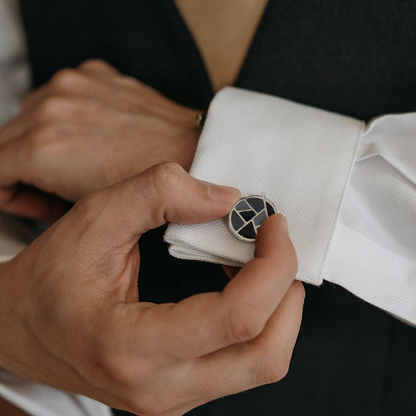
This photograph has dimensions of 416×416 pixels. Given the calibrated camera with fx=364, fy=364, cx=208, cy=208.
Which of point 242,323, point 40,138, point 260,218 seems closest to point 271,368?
point 242,323

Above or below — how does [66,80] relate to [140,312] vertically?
above

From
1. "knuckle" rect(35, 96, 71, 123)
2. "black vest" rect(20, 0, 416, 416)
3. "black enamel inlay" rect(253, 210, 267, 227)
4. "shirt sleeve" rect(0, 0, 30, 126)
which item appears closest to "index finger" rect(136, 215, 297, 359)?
"black enamel inlay" rect(253, 210, 267, 227)

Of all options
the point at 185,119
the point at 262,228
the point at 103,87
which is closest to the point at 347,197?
the point at 262,228

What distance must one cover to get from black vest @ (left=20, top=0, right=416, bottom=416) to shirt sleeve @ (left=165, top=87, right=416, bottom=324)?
13 centimetres

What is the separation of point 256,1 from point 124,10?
11.9 inches

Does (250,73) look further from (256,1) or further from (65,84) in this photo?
(65,84)

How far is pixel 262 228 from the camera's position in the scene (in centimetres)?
49

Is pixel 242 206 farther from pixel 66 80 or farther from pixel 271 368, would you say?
pixel 66 80

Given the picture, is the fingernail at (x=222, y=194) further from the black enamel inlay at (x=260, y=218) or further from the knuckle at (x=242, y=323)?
the knuckle at (x=242, y=323)

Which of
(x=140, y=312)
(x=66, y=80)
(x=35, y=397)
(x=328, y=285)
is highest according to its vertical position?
(x=66, y=80)

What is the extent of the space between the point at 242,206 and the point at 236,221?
1.0 inches

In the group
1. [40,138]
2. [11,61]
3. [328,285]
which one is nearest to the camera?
[328,285]

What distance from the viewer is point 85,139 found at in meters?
0.77

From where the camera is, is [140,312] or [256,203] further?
[256,203]
